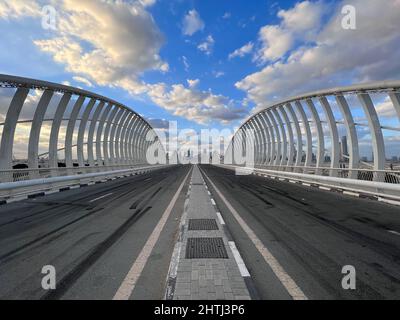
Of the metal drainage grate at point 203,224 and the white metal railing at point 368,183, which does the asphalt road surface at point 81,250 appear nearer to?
the metal drainage grate at point 203,224

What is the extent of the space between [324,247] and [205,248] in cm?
245

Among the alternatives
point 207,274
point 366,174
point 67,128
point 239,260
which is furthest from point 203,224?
point 67,128

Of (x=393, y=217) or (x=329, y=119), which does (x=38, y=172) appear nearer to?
(x=393, y=217)

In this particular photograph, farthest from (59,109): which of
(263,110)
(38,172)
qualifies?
(263,110)

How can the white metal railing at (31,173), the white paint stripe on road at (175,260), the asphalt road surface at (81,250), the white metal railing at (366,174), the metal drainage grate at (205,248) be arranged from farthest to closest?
the white metal railing at (31,173) → the white metal railing at (366,174) → the metal drainage grate at (205,248) → the white paint stripe on road at (175,260) → the asphalt road surface at (81,250)

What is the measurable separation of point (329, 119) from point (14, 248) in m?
20.0

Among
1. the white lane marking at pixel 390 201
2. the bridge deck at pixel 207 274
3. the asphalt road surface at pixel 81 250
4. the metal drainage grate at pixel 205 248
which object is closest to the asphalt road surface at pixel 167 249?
the asphalt road surface at pixel 81 250

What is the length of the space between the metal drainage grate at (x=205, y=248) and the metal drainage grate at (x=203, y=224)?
0.97 meters

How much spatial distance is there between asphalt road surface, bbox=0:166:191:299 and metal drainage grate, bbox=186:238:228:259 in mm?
404

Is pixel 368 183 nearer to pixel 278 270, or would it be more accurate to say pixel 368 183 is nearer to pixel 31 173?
pixel 278 270

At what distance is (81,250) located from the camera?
5184 millimetres

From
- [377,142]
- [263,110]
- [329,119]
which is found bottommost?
[377,142]

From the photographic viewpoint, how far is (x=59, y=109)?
20562mm

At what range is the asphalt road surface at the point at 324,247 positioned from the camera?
3.58 meters
